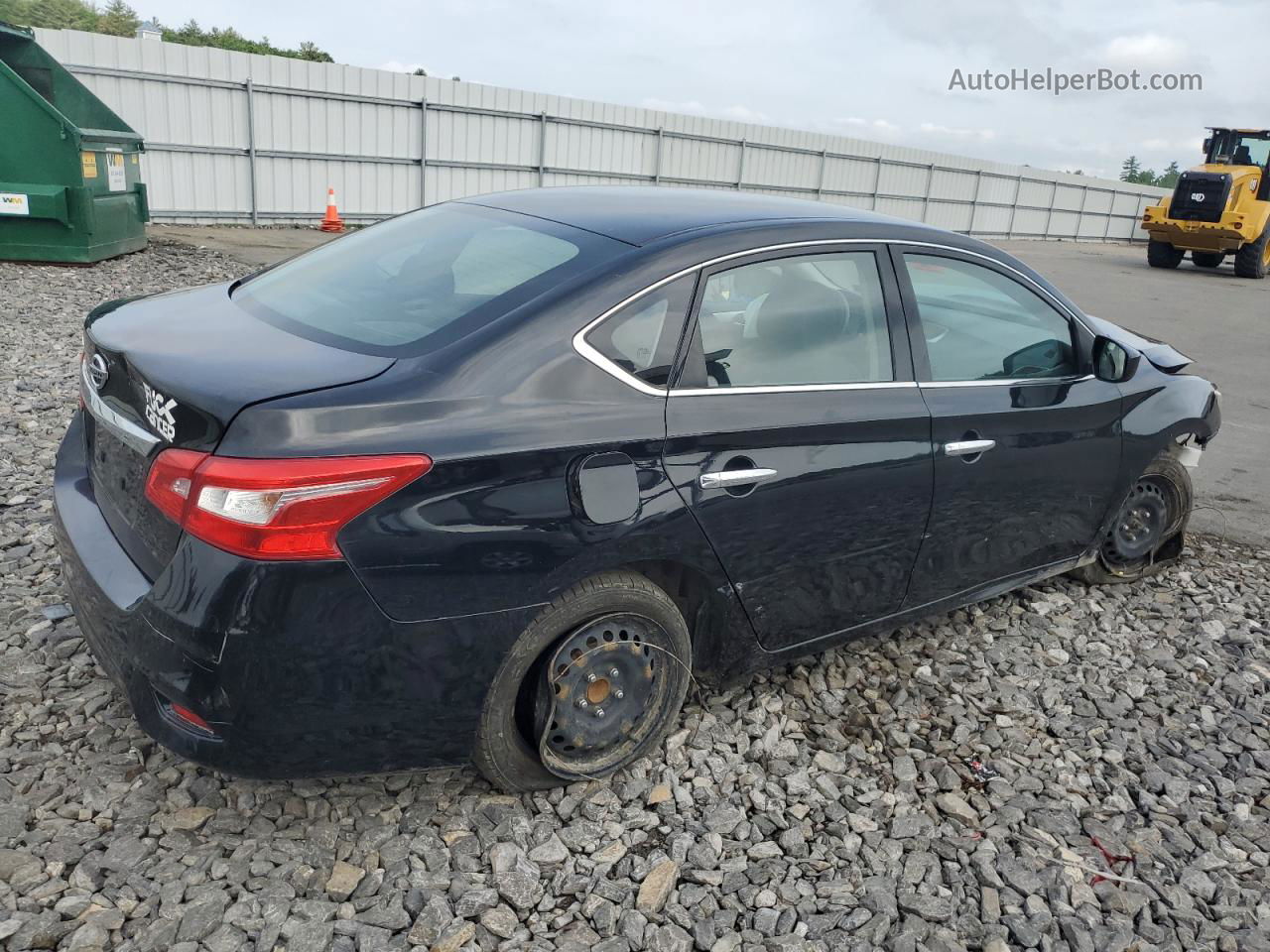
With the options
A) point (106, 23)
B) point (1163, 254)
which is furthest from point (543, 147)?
point (106, 23)

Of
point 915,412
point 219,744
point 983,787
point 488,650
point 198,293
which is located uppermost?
point 198,293

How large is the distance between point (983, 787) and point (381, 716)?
5.97 feet

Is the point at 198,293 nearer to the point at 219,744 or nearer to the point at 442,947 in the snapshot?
the point at 219,744

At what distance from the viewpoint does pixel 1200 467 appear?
6680 millimetres

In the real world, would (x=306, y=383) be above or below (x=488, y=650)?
above

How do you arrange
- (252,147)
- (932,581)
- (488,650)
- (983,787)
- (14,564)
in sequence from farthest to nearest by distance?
1. (252,147)
2. (14,564)
3. (932,581)
4. (983,787)
5. (488,650)

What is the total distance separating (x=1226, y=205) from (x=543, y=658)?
25015 millimetres

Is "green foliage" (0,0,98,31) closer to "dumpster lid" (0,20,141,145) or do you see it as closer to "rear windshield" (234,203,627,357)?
"dumpster lid" (0,20,141,145)

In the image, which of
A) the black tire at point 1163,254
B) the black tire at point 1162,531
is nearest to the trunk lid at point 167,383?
the black tire at point 1162,531

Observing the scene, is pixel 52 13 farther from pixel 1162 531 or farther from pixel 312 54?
pixel 1162 531

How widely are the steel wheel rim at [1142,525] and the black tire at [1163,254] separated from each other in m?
24.0

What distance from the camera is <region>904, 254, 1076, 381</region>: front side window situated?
10.8 ft

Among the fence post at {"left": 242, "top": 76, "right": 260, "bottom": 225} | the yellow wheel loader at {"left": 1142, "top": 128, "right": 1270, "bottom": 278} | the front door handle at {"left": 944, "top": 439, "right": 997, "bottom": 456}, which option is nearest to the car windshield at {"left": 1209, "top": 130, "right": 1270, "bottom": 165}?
the yellow wheel loader at {"left": 1142, "top": 128, "right": 1270, "bottom": 278}

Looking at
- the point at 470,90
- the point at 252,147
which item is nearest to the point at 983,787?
the point at 252,147
